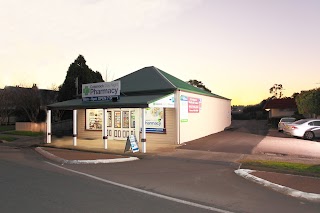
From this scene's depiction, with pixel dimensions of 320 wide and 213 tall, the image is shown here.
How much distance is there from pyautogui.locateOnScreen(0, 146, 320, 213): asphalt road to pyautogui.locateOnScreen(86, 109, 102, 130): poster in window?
11600mm

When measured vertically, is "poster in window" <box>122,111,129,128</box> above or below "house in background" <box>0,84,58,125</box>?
below

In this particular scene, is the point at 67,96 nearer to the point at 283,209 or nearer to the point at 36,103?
the point at 36,103

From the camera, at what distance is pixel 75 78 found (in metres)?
34.4

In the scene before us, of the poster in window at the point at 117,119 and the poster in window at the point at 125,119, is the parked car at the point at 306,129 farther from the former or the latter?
the poster in window at the point at 117,119

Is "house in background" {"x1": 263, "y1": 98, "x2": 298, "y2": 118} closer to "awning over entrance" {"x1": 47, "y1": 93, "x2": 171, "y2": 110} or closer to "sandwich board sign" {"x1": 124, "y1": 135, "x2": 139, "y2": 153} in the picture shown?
"awning over entrance" {"x1": 47, "y1": 93, "x2": 171, "y2": 110}

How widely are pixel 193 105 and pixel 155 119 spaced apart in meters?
3.41

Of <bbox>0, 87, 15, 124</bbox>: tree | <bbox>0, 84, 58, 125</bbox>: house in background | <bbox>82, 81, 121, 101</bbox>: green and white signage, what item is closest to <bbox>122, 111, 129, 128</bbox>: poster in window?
<bbox>82, 81, 121, 101</bbox>: green and white signage

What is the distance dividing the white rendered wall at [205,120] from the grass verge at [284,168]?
8763 millimetres

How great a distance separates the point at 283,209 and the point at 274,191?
5.77 feet

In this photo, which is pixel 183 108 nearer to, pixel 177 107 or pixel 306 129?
pixel 177 107

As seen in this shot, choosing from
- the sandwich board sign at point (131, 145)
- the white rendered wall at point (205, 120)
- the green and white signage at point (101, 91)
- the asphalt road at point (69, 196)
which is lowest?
the asphalt road at point (69, 196)

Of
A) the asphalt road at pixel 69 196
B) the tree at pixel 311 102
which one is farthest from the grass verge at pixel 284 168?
the tree at pixel 311 102

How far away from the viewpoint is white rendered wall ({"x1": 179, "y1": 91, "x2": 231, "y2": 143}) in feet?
70.1

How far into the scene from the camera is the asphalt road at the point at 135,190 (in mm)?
6723
